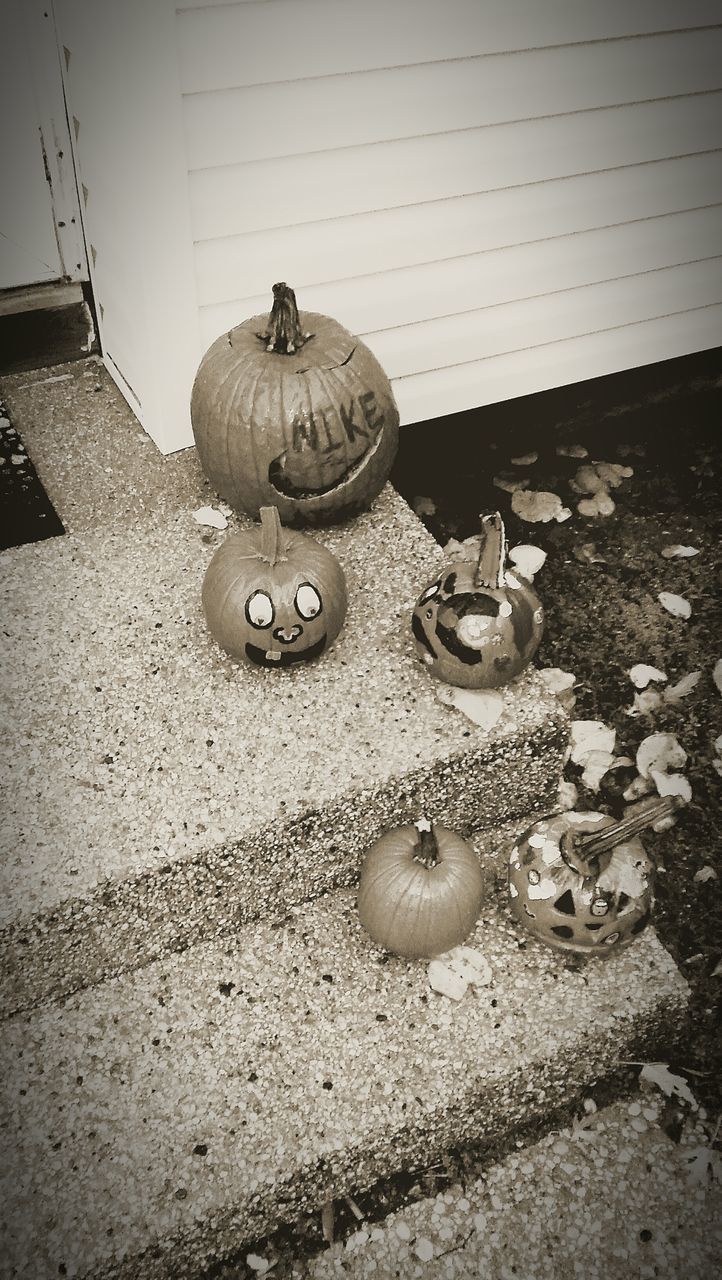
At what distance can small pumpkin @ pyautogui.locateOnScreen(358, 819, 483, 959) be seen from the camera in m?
2.20

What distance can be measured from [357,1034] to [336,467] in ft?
5.13

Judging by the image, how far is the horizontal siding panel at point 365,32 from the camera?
8.31 ft

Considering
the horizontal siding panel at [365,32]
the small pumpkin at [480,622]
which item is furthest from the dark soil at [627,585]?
the horizontal siding panel at [365,32]

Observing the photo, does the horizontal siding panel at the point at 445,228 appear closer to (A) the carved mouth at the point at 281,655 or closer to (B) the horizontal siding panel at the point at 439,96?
(B) the horizontal siding panel at the point at 439,96

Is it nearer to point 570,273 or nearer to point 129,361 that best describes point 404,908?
point 129,361

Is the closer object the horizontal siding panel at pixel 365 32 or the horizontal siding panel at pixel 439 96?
the horizontal siding panel at pixel 365 32

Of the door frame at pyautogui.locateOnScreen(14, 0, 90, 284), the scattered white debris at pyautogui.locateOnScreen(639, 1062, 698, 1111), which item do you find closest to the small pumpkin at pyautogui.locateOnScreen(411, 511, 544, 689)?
the scattered white debris at pyautogui.locateOnScreen(639, 1062, 698, 1111)

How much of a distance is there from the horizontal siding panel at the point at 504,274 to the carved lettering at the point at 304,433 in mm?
716

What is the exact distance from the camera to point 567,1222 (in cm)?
204

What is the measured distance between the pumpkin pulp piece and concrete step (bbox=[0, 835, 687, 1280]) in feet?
1.09

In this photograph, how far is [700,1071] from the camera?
2.29 metres

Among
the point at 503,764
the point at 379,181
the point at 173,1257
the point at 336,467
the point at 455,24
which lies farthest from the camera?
the point at 379,181

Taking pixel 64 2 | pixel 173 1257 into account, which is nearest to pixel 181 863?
pixel 173 1257

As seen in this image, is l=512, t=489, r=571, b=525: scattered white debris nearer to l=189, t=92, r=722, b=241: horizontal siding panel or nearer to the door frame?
l=189, t=92, r=722, b=241: horizontal siding panel
